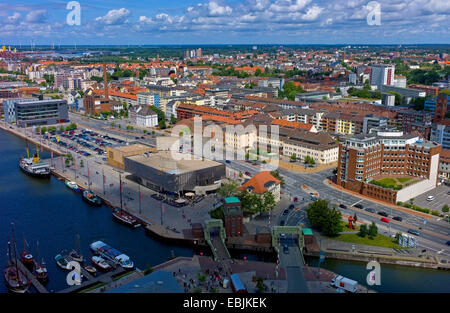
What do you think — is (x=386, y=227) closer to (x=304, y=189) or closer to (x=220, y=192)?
(x=304, y=189)

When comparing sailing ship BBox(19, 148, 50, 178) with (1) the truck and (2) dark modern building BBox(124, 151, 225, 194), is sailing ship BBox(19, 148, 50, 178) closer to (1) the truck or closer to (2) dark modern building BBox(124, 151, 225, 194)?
(2) dark modern building BBox(124, 151, 225, 194)

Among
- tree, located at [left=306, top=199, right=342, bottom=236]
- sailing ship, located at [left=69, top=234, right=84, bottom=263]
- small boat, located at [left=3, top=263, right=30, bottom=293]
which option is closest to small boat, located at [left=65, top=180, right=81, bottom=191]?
sailing ship, located at [left=69, top=234, right=84, bottom=263]

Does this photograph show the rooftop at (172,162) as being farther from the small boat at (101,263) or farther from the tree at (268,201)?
the small boat at (101,263)

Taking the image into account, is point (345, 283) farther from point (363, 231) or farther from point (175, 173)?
point (175, 173)

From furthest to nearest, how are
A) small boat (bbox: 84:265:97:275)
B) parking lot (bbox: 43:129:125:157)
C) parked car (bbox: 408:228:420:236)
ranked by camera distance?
1. parking lot (bbox: 43:129:125:157)
2. parked car (bbox: 408:228:420:236)
3. small boat (bbox: 84:265:97:275)

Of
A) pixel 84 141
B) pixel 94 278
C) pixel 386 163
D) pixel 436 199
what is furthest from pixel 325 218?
pixel 84 141
